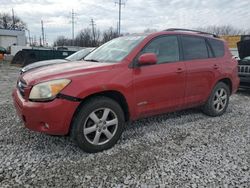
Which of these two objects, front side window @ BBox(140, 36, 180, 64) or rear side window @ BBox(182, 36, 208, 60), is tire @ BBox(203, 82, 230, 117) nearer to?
rear side window @ BBox(182, 36, 208, 60)

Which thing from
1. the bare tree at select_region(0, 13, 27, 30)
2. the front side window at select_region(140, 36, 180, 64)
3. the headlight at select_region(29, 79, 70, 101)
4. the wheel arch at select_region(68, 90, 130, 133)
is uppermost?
the bare tree at select_region(0, 13, 27, 30)

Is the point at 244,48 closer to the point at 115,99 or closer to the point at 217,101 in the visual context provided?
the point at 217,101

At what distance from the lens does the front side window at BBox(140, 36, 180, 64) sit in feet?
11.9

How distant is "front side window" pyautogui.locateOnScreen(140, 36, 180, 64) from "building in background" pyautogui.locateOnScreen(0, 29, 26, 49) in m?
54.1

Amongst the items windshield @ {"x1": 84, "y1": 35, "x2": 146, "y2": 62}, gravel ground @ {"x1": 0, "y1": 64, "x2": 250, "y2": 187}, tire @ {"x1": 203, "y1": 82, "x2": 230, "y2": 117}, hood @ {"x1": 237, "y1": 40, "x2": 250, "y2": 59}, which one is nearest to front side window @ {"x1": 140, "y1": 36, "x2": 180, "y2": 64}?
windshield @ {"x1": 84, "y1": 35, "x2": 146, "y2": 62}

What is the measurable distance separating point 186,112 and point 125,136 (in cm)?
199

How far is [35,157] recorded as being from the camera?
9.57 ft

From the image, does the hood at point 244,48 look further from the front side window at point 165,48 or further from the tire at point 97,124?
the tire at point 97,124

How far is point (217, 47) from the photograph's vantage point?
4754 mm

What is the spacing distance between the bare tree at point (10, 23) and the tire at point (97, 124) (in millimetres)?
78946

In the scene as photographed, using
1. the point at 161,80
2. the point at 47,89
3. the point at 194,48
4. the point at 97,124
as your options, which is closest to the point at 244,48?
the point at 194,48

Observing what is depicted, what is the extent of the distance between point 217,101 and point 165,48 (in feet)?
6.15

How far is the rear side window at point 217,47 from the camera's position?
4673 mm

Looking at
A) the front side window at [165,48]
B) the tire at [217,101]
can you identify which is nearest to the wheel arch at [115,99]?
the front side window at [165,48]
